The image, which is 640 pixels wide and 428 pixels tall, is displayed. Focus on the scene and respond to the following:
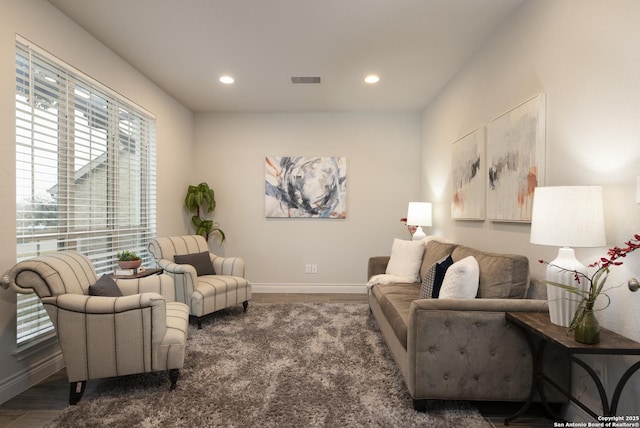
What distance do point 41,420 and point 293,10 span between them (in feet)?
10.0

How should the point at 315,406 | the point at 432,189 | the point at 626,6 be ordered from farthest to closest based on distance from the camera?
the point at 432,189 < the point at 315,406 < the point at 626,6

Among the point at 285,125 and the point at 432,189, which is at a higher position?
the point at 285,125

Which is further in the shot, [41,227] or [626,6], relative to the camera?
[41,227]

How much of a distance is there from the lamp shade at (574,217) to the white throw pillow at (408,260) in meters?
1.89

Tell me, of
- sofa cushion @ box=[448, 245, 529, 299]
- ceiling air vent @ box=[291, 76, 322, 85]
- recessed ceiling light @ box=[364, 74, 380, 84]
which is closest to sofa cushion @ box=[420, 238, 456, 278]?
sofa cushion @ box=[448, 245, 529, 299]

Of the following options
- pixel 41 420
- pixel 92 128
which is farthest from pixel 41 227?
pixel 41 420

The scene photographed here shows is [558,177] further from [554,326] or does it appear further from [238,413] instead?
[238,413]

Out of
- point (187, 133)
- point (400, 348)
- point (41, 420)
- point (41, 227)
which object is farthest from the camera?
point (187, 133)

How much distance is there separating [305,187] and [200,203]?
1.50m

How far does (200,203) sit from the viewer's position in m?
4.68

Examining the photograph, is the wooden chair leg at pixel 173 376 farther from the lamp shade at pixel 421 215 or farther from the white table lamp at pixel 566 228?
the lamp shade at pixel 421 215

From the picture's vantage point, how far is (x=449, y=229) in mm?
3746

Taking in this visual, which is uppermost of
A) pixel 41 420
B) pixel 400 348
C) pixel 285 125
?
pixel 285 125

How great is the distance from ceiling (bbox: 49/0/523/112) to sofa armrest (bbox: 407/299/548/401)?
2076mm
